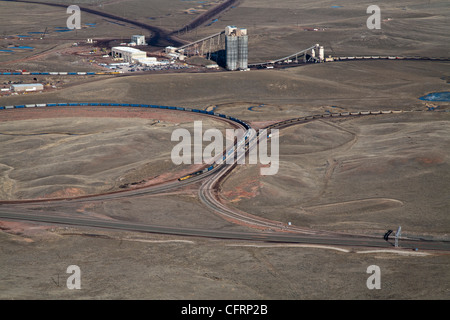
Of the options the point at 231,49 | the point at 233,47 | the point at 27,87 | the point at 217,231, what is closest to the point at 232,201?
the point at 217,231

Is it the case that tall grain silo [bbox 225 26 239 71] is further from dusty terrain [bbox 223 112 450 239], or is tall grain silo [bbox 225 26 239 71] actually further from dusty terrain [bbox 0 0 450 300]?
dusty terrain [bbox 223 112 450 239]

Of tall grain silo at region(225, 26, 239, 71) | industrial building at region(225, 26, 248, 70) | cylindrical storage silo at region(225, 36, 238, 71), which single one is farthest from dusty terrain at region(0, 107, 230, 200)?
industrial building at region(225, 26, 248, 70)

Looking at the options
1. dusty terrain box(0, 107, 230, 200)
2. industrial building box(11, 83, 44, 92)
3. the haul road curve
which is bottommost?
the haul road curve

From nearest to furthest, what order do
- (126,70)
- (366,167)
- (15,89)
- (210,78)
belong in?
(366,167)
(15,89)
(210,78)
(126,70)

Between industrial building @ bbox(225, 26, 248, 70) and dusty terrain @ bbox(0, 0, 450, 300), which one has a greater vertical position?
industrial building @ bbox(225, 26, 248, 70)

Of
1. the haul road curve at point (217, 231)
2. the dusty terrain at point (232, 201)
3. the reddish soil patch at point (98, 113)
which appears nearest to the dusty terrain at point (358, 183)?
the dusty terrain at point (232, 201)

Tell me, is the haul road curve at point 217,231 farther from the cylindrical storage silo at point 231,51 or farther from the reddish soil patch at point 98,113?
the cylindrical storage silo at point 231,51
